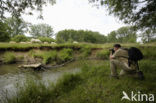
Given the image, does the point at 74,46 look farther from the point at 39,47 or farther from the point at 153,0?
the point at 153,0

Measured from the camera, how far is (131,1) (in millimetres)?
4473

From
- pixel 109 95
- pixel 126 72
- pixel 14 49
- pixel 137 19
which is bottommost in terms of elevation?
pixel 109 95

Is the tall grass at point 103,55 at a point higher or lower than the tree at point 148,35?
lower

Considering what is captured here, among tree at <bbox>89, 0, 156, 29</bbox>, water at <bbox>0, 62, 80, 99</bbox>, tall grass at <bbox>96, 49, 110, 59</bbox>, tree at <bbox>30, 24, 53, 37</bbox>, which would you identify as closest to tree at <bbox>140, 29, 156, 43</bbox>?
tree at <bbox>89, 0, 156, 29</bbox>

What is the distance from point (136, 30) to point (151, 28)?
34.7 inches

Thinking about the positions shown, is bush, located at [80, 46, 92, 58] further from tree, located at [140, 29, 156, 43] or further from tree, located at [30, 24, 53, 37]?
tree, located at [30, 24, 53, 37]

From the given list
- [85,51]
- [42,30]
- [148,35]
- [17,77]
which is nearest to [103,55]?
[85,51]

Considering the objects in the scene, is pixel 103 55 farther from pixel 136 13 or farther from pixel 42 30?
pixel 42 30

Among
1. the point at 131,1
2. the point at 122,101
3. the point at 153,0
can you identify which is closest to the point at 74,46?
the point at 131,1

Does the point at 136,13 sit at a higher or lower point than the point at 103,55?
higher

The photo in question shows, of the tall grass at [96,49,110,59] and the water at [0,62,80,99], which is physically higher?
the tall grass at [96,49,110,59]

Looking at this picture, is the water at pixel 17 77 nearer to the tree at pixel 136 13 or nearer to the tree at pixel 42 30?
the tree at pixel 136 13

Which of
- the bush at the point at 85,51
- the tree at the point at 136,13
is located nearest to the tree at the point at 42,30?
the bush at the point at 85,51

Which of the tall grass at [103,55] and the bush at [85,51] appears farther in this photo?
the bush at [85,51]
